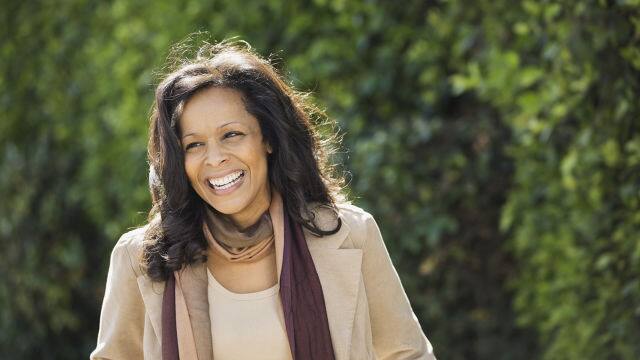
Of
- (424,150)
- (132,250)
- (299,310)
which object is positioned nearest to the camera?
(299,310)

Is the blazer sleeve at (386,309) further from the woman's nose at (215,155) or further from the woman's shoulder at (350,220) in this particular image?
the woman's nose at (215,155)

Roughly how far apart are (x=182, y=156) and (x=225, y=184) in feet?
0.45

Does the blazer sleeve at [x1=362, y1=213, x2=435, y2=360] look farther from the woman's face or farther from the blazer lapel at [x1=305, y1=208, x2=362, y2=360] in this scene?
the woman's face

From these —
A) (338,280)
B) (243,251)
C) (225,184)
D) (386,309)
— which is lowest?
(386,309)

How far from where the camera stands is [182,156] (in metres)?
3.30

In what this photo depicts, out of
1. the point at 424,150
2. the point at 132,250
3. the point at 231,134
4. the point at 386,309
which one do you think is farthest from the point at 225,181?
the point at 424,150

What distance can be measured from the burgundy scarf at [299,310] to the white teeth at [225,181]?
21cm

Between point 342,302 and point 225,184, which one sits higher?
point 225,184

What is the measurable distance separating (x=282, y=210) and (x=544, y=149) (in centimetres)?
203

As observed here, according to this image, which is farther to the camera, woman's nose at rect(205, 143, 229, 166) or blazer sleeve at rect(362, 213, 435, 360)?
blazer sleeve at rect(362, 213, 435, 360)

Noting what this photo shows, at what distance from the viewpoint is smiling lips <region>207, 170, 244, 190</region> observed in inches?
129

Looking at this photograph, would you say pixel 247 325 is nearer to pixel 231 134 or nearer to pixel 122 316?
pixel 122 316

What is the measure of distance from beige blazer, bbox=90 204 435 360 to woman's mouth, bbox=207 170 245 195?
24 centimetres

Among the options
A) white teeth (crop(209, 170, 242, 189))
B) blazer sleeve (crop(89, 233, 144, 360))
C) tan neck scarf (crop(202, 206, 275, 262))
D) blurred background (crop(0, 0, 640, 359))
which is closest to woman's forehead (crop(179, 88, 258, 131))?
white teeth (crop(209, 170, 242, 189))
